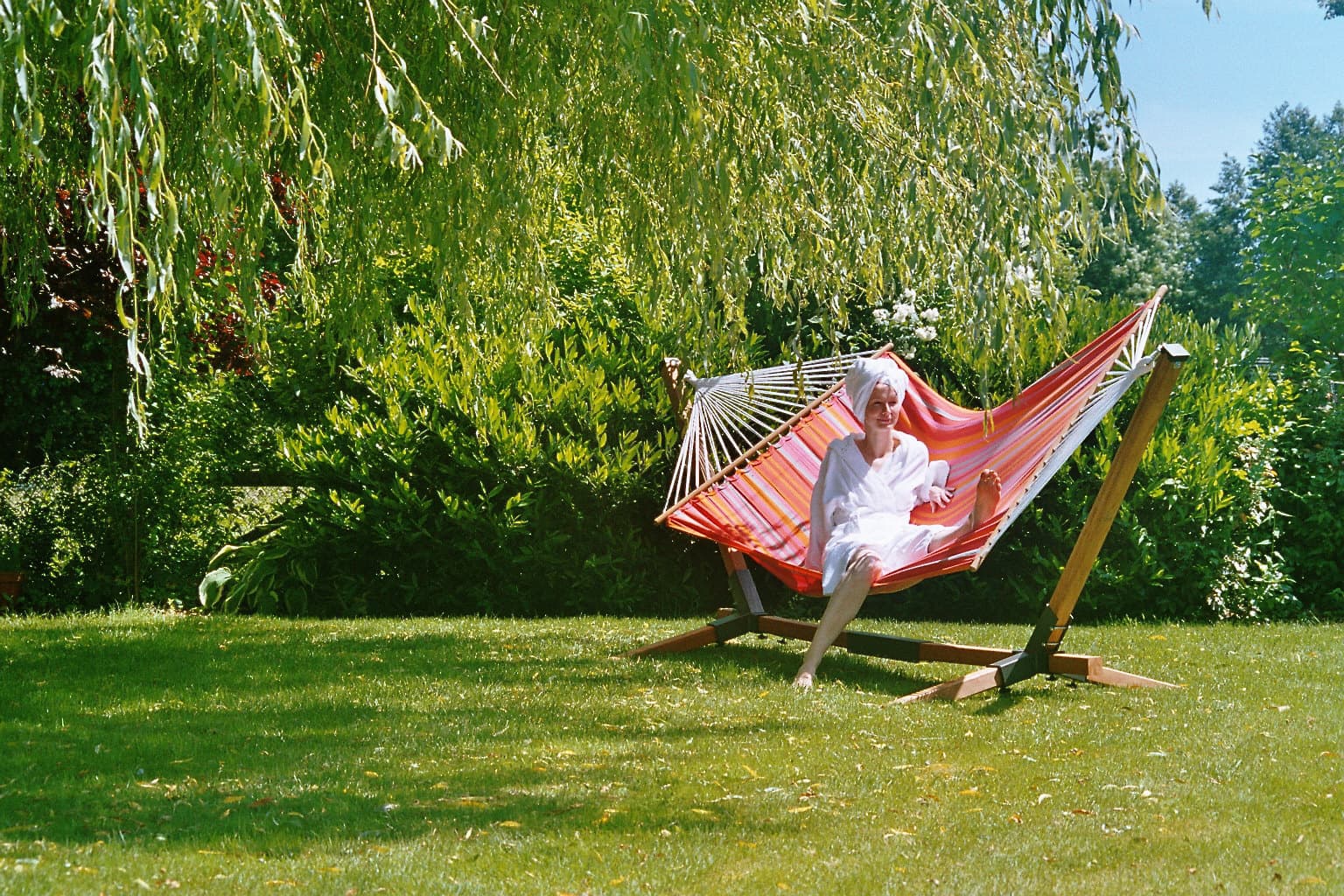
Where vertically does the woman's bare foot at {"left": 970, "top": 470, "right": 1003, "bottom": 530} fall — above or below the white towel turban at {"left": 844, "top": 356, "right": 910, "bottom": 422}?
below

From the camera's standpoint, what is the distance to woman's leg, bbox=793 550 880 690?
478cm

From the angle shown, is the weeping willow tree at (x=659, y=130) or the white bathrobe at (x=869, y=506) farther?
the white bathrobe at (x=869, y=506)

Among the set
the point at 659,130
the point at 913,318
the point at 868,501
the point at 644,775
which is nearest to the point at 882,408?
the point at 868,501

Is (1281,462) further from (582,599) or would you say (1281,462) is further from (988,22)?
(988,22)

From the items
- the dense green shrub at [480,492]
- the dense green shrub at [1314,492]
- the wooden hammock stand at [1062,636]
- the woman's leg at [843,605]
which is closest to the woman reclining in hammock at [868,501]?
the woman's leg at [843,605]

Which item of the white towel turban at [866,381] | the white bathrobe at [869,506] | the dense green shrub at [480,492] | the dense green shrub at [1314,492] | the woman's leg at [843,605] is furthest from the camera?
the dense green shrub at [1314,492]

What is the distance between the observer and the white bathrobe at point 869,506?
490cm

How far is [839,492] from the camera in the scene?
5.21 meters

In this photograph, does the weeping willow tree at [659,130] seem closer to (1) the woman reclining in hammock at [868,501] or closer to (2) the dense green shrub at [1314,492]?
(1) the woman reclining in hammock at [868,501]

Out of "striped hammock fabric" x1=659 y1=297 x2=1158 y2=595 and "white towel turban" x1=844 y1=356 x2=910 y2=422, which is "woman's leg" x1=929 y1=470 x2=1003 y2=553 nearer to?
Result: "striped hammock fabric" x1=659 y1=297 x2=1158 y2=595

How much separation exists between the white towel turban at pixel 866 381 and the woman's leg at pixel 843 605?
2.41 ft

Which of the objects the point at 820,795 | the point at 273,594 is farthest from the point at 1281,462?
the point at 273,594

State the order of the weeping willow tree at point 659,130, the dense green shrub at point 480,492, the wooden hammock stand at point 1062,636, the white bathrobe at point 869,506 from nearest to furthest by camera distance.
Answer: the weeping willow tree at point 659,130 → the wooden hammock stand at point 1062,636 → the white bathrobe at point 869,506 → the dense green shrub at point 480,492

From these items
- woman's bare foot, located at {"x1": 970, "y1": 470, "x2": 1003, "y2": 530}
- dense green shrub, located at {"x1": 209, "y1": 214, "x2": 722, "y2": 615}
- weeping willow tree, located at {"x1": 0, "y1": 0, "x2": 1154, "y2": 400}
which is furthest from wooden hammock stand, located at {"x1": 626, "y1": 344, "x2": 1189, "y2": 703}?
dense green shrub, located at {"x1": 209, "y1": 214, "x2": 722, "y2": 615}
